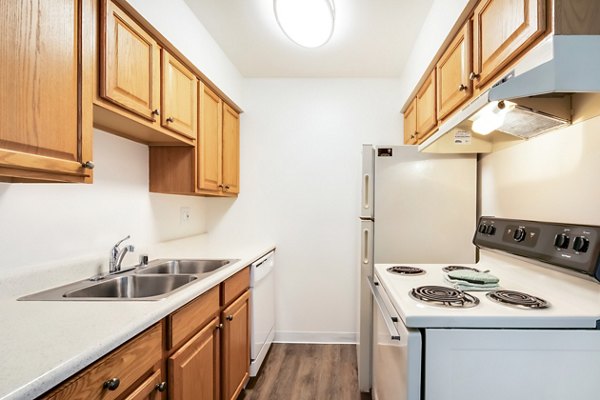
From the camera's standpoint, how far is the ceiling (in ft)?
6.31

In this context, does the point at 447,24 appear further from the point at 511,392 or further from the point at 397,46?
the point at 511,392

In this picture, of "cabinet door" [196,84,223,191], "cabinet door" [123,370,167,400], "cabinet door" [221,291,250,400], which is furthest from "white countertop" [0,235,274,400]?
"cabinet door" [196,84,223,191]

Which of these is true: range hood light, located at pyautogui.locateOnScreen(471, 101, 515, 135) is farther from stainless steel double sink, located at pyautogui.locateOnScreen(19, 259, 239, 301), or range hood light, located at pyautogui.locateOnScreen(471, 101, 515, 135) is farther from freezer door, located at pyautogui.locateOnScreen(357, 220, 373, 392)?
stainless steel double sink, located at pyautogui.locateOnScreen(19, 259, 239, 301)

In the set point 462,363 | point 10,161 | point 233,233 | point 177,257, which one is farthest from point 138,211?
point 462,363

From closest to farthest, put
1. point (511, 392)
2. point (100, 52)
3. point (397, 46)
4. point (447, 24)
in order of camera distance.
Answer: point (511, 392)
point (100, 52)
point (447, 24)
point (397, 46)

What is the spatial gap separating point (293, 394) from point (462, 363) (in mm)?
1466

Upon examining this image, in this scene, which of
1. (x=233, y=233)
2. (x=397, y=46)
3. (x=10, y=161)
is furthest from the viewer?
(x=233, y=233)

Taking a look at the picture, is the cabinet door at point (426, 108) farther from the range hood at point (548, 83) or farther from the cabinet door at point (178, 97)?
the cabinet door at point (178, 97)

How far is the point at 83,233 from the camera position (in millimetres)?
1567

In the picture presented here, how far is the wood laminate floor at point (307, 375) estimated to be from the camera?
2115 millimetres

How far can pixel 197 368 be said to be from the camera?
1382mm

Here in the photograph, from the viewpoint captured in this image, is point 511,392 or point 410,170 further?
point 410,170

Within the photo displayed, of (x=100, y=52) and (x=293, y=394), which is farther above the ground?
(x=100, y=52)

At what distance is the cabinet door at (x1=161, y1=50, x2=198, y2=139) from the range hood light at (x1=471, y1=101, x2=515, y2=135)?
58.1 inches
